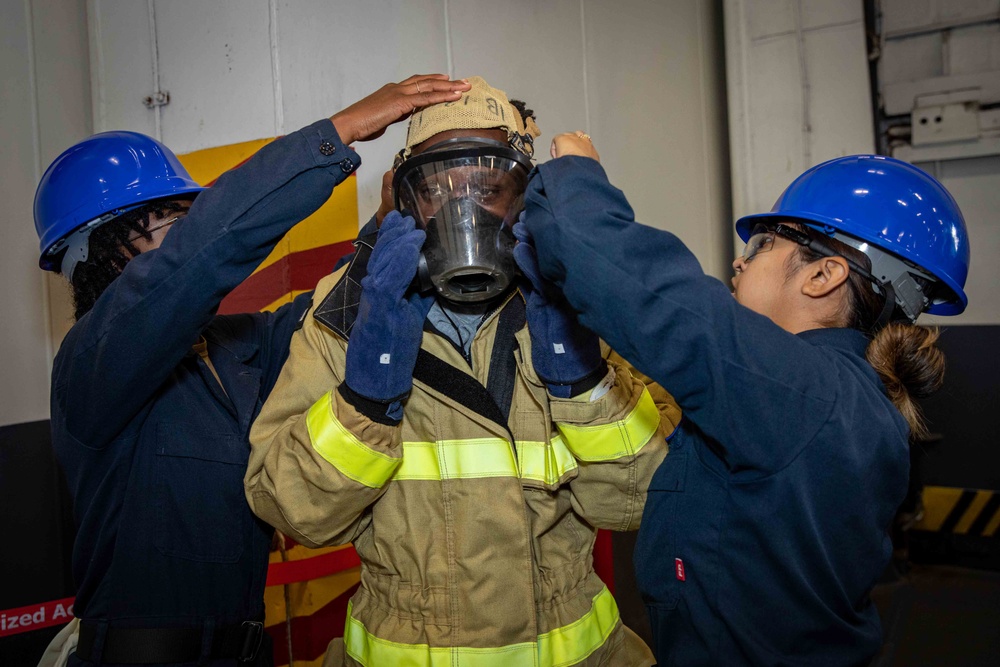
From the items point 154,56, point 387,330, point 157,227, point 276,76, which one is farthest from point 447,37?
point 387,330

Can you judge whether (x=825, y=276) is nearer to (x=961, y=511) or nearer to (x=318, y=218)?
(x=318, y=218)

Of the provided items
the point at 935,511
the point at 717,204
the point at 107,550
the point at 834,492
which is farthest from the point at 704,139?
the point at 107,550

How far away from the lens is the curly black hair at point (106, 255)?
179 cm

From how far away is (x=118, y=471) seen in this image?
1.66 m

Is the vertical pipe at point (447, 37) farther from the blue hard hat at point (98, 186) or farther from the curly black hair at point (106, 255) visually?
the curly black hair at point (106, 255)

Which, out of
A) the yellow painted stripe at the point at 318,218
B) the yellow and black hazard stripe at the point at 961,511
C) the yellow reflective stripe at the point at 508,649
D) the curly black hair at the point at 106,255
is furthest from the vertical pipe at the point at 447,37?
the yellow and black hazard stripe at the point at 961,511

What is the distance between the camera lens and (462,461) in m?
1.61

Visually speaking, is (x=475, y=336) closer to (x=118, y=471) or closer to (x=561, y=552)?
(x=561, y=552)

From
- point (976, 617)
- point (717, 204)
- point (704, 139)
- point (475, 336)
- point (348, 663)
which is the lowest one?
point (976, 617)

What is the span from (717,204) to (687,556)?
3104 millimetres

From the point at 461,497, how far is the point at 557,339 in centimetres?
42

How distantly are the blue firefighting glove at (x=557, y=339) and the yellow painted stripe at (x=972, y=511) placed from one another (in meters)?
3.78

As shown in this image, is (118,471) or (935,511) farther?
(935,511)

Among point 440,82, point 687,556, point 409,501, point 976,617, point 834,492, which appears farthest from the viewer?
point 976,617
